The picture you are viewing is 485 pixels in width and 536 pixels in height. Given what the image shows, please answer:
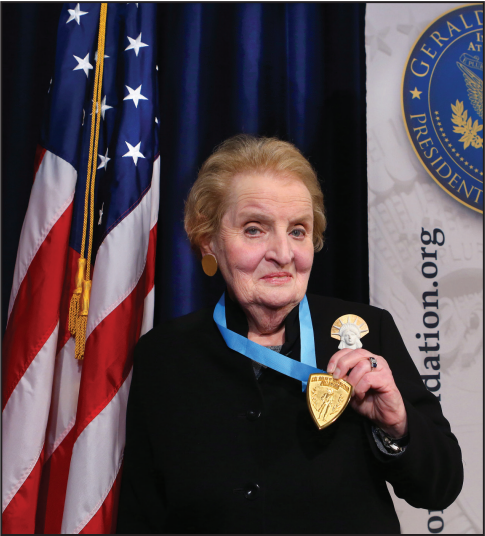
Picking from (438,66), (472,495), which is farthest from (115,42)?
(472,495)

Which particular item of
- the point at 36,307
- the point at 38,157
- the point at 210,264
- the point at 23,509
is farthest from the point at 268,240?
the point at 23,509

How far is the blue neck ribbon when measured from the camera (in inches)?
49.0

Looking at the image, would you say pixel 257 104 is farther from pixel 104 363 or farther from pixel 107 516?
pixel 107 516

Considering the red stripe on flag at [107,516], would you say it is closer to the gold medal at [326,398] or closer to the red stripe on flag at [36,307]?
the red stripe on flag at [36,307]

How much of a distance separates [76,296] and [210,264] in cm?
58

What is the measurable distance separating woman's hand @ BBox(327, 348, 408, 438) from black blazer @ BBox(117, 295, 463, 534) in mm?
43

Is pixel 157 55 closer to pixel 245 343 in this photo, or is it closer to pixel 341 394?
pixel 245 343

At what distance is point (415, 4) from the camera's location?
2.08 meters

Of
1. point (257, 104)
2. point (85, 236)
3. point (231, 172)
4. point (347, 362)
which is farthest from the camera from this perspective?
point (257, 104)

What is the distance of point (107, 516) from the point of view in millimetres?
1669

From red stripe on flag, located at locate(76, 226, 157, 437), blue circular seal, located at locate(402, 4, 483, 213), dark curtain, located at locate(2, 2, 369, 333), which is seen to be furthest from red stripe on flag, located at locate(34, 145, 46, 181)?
blue circular seal, located at locate(402, 4, 483, 213)

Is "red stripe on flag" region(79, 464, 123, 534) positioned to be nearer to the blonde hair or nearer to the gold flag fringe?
the gold flag fringe

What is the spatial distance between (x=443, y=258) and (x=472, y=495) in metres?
1.02

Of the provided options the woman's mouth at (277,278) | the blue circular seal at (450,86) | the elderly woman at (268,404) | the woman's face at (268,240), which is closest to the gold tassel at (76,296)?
the elderly woman at (268,404)
